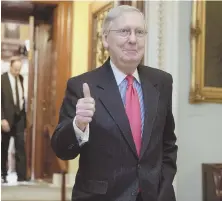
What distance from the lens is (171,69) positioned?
2.52 metres

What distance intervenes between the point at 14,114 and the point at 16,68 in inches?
24.2

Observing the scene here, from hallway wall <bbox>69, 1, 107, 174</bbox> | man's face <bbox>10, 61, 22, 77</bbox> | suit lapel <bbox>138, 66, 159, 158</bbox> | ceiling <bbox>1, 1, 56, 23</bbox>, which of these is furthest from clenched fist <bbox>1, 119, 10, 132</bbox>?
suit lapel <bbox>138, 66, 159, 158</bbox>

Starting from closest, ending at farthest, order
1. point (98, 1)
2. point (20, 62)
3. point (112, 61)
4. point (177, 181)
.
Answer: point (112, 61) < point (177, 181) < point (98, 1) < point (20, 62)

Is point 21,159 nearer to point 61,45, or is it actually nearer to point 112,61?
point 61,45

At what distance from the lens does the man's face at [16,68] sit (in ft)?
17.9

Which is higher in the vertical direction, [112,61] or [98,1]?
[98,1]

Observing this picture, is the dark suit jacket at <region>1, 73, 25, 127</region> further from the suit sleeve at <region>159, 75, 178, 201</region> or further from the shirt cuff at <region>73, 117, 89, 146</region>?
the shirt cuff at <region>73, 117, 89, 146</region>

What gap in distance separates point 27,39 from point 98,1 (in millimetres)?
2147

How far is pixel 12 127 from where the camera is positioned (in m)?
5.31

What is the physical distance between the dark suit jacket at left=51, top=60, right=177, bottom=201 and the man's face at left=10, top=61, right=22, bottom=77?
14.1 ft

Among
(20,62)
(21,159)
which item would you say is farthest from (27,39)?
(21,159)

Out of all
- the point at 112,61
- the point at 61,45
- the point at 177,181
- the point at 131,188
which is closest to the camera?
the point at 131,188

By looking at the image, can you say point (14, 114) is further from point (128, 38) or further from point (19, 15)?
point (128, 38)

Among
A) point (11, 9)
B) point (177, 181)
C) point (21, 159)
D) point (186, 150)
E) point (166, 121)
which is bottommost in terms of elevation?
point (21, 159)
